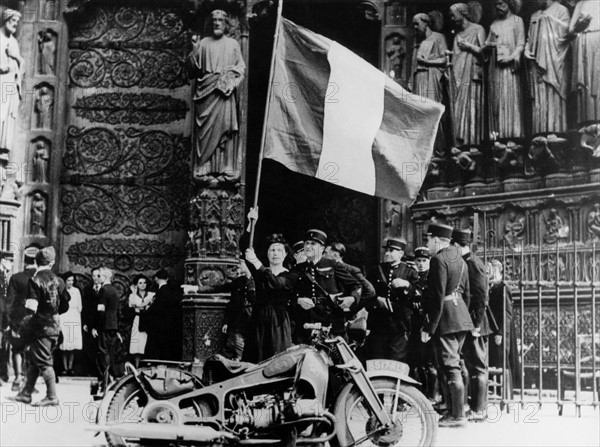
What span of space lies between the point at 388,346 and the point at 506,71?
139 inches

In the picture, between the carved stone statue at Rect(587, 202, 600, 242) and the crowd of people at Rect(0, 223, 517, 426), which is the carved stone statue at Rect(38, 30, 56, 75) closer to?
the crowd of people at Rect(0, 223, 517, 426)

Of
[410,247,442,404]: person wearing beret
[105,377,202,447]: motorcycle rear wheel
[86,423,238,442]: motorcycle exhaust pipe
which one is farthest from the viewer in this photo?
[410,247,442,404]: person wearing beret

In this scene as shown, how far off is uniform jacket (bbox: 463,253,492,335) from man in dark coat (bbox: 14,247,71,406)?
13.6ft

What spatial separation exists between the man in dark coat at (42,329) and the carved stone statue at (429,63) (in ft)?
15.3

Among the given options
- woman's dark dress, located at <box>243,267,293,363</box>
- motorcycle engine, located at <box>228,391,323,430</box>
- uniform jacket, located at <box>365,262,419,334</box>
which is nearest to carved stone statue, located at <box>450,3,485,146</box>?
uniform jacket, located at <box>365,262,419,334</box>

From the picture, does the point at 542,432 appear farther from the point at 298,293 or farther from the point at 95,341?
the point at 95,341

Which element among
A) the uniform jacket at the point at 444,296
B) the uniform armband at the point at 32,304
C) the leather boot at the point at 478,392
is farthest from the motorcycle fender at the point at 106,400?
the leather boot at the point at 478,392

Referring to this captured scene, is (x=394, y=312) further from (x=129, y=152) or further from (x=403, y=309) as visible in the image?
(x=129, y=152)

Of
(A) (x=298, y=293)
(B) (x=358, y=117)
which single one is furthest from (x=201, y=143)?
(A) (x=298, y=293)

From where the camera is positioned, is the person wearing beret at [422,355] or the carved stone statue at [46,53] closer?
the person wearing beret at [422,355]

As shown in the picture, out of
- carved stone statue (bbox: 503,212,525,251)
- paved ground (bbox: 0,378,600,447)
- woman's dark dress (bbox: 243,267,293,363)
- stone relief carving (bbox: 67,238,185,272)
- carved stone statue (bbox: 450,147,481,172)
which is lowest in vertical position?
paved ground (bbox: 0,378,600,447)

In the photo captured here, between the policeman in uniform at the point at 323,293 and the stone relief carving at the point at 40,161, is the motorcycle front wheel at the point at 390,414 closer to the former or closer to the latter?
the policeman in uniform at the point at 323,293

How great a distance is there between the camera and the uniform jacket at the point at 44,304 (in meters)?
9.12

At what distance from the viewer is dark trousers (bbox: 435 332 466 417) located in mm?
8656
